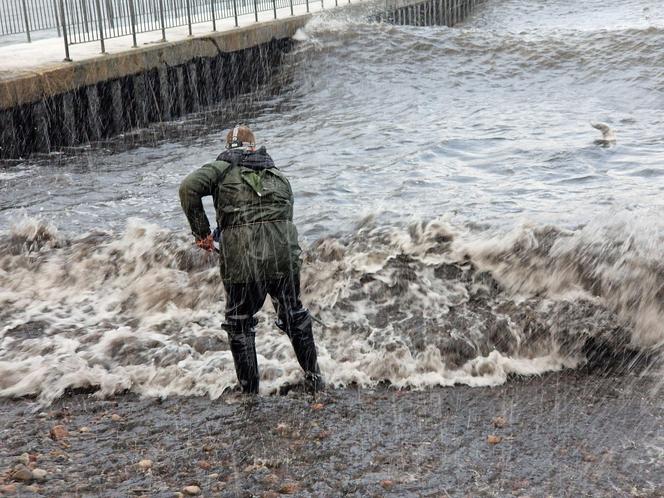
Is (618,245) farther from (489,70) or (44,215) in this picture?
(489,70)

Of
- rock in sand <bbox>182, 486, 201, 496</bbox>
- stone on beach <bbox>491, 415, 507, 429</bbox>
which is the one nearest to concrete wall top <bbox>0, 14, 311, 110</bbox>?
rock in sand <bbox>182, 486, 201, 496</bbox>

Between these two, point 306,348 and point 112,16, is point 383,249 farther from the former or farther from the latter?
point 112,16

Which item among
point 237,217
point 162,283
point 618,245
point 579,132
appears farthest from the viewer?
point 579,132

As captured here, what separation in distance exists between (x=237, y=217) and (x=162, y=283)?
3.01 m

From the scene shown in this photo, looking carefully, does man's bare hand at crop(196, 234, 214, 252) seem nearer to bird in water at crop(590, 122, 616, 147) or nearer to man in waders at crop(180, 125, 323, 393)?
man in waders at crop(180, 125, 323, 393)

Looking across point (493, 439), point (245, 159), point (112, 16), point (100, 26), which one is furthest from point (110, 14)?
point (493, 439)

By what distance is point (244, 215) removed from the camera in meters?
5.79

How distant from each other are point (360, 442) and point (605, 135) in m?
9.50

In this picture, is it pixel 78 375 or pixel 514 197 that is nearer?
pixel 78 375

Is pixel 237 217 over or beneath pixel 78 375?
over

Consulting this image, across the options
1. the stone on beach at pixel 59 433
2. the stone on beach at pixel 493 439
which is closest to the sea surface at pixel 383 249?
the stone on beach at pixel 59 433

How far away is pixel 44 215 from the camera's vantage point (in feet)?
35.1

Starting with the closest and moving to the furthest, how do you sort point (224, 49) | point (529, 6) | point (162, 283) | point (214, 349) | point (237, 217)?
point (237, 217) < point (214, 349) < point (162, 283) < point (224, 49) < point (529, 6)

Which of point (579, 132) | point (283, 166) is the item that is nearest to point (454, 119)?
point (579, 132)
